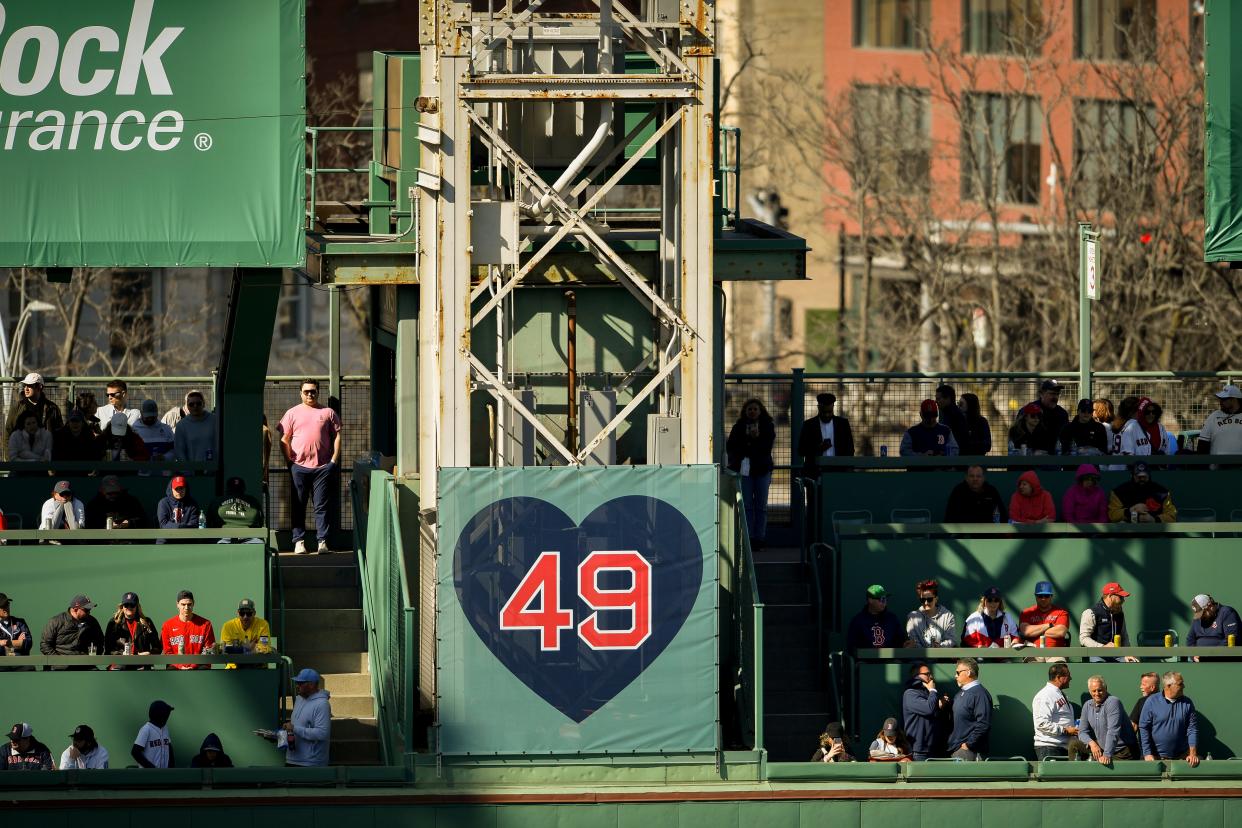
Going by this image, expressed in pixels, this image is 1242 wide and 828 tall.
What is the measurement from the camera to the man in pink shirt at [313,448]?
19.1 metres

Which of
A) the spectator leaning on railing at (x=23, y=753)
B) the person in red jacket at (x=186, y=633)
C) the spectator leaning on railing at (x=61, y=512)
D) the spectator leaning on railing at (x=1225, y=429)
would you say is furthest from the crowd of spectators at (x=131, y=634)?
the spectator leaning on railing at (x=1225, y=429)

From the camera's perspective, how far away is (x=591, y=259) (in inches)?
672

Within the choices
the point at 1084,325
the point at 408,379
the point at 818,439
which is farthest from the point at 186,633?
the point at 1084,325

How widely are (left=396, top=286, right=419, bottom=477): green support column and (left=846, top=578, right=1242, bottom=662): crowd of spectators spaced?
4269 mm

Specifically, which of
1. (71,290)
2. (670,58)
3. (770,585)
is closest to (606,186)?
(670,58)

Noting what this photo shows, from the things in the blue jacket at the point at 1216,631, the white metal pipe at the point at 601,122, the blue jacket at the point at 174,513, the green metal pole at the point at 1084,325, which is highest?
the white metal pipe at the point at 601,122

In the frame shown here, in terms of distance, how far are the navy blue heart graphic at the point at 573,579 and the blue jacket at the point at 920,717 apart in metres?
2.01

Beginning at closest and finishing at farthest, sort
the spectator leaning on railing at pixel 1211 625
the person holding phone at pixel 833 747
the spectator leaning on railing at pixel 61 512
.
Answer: the person holding phone at pixel 833 747 → the spectator leaning on railing at pixel 1211 625 → the spectator leaning on railing at pixel 61 512

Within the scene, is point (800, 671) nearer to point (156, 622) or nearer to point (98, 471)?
point (156, 622)

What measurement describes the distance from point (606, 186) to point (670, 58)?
3.80ft

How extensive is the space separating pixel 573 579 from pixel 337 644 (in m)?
3.39

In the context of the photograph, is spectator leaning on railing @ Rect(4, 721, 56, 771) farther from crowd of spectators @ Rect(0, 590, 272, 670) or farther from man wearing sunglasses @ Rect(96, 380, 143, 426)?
man wearing sunglasses @ Rect(96, 380, 143, 426)

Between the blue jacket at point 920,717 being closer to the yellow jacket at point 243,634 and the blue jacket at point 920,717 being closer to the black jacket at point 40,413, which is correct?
the yellow jacket at point 243,634

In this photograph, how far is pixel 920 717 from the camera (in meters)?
15.7
